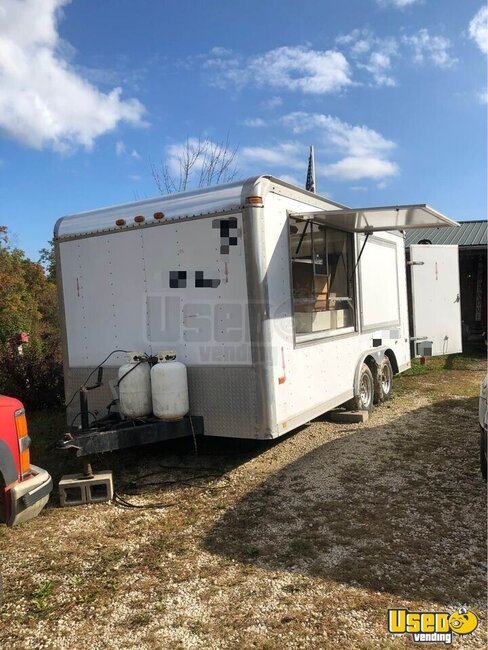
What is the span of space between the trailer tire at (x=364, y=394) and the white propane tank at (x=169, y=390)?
9.41 ft

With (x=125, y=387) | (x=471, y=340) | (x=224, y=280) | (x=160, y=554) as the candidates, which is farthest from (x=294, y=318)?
(x=471, y=340)

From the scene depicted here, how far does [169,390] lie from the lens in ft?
15.7

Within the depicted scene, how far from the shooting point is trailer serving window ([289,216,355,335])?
17.9 ft

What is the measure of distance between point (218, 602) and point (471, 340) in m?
14.2

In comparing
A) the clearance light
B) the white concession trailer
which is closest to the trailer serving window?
the white concession trailer

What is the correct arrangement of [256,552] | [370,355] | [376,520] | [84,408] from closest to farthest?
[256,552], [376,520], [84,408], [370,355]

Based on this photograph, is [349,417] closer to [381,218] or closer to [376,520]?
[381,218]

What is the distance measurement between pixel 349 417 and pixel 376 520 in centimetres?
291

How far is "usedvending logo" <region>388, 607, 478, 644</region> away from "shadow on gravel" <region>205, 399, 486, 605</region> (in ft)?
0.47

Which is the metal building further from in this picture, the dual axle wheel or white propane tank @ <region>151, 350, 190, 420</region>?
white propane tank @ <region>151, 350, 190, 420</region>

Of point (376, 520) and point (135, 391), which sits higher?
point (135, 391)

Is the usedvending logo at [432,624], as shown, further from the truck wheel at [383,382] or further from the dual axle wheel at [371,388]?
the truck wheel at [383,382]

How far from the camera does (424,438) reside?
6199mm

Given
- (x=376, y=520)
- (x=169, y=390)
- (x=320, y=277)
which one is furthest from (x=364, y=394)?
(x=169, y=390)
